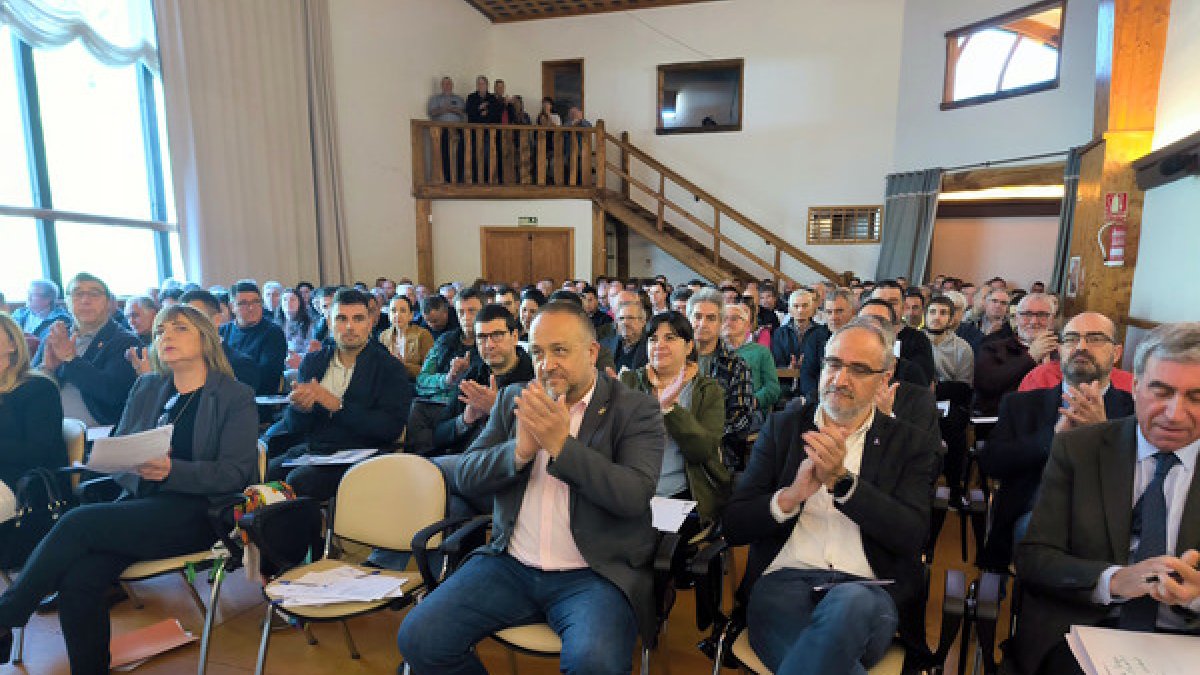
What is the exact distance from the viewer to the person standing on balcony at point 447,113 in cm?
1016

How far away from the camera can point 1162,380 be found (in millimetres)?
1433

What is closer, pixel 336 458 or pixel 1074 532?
pixel 1074 532

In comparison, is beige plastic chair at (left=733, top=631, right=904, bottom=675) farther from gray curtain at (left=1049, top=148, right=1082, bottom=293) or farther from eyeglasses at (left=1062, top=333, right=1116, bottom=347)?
gray curtain at (left=1049, top=148, right=1082, bottom=293)

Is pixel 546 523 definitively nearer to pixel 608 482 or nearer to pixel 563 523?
pixel 563 523

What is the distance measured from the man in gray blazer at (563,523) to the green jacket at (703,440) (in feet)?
1.40

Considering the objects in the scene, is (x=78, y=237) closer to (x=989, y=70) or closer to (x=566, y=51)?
(x=566, y=51)

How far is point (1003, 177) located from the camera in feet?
28.1

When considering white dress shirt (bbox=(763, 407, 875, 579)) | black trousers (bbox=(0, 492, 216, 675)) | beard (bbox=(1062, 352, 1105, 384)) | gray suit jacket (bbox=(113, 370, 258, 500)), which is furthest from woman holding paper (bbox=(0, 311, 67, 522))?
beard (bbox=(1062, 352, 1105, 384))

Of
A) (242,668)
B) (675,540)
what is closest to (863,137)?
(675,540)

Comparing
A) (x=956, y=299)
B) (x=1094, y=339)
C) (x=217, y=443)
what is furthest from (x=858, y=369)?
(x=956, y=299)

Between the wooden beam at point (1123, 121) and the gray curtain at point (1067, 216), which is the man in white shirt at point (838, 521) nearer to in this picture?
the wooden beam at point (1123, 121)

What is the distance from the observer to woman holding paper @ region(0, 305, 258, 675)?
6.74 ft

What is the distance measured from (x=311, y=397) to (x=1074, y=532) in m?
2.91

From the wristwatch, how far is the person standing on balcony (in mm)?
9513
